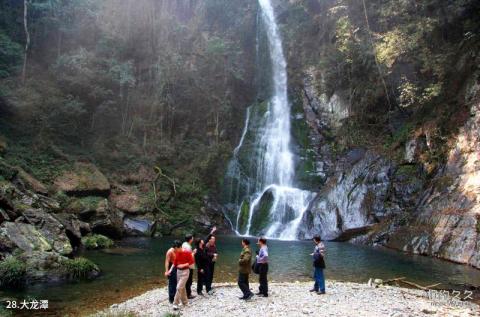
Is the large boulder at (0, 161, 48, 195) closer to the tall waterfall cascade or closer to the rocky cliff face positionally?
the tall waterfall cascade

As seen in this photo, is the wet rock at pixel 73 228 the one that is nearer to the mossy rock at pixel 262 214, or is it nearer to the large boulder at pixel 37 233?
the large boulder at pixel 37 233

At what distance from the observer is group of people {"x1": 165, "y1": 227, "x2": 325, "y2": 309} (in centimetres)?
870

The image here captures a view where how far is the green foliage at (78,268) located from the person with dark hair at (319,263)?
7.00m

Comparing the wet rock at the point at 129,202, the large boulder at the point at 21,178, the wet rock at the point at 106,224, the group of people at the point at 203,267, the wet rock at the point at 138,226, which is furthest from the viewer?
the wet rock at the point at 129,202

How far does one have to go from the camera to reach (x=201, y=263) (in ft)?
31.3

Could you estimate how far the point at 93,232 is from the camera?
21.1 meters

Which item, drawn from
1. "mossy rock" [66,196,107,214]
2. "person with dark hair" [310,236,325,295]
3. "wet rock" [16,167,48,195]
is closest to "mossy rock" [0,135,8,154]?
"wet rock" [16,167,48,195]

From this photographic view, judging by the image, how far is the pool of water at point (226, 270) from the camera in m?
10.1

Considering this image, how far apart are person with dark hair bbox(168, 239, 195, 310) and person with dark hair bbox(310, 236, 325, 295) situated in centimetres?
313

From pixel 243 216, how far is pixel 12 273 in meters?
19.4

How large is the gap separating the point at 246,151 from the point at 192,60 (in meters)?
10.3

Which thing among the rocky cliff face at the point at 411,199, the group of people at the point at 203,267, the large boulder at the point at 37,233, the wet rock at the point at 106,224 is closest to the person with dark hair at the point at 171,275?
the group of people at the point at 203,267

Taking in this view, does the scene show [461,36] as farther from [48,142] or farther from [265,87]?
[48,142]

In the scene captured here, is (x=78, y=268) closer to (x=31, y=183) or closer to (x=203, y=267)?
(x=203, y=267)
